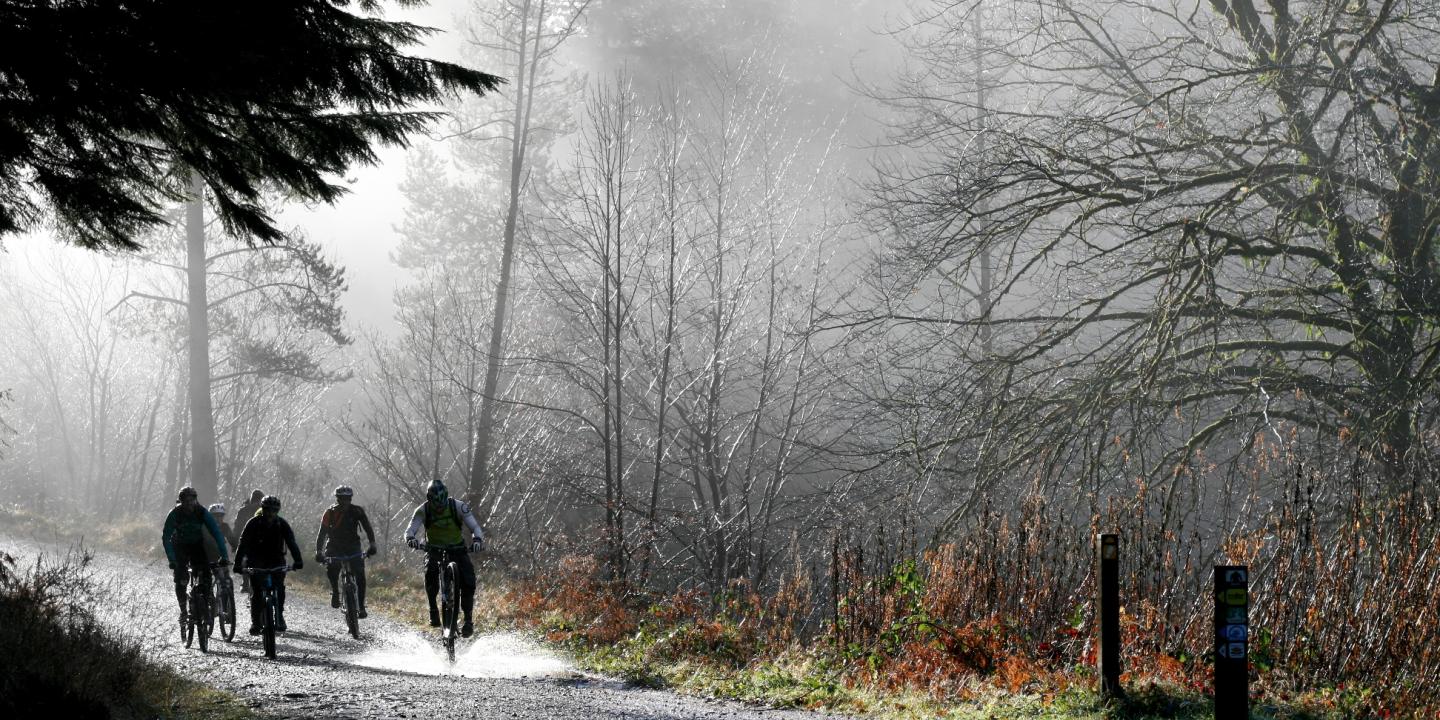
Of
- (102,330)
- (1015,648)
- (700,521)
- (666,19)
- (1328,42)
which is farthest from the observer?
(102,330)

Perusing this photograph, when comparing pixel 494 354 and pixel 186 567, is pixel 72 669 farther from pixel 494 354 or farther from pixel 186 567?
pixel 494 354

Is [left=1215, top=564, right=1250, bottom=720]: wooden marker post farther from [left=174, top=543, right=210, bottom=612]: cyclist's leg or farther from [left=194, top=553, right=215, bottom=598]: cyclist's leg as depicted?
[left=174, top=543, right=210, bottom=612]: cyclist's leg

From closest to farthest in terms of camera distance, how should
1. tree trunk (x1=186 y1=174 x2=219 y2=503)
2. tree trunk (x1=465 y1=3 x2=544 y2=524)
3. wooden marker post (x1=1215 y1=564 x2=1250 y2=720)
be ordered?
wooden marker post (x1=1215 y1=564 x2=1250 y2=720) < tree trunk (x1=465 y1=3 x2=544 y2=524) < tree trunk (x1=186 y1=174 x2=219 y2=503)

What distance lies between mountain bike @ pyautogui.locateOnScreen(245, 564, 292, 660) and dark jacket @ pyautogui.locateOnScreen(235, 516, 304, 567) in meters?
0.15

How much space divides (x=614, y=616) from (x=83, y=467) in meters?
65.1

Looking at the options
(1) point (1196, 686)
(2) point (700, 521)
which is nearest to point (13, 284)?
(2) point (700, 521)

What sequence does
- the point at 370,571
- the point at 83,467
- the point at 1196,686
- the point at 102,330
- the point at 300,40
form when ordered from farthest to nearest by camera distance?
1. the point at 83,467
2. the point at 102,330
3. the point at 370,571
4. the point at 1196,686
5. the point at 300,40

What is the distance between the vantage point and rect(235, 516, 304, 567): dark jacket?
43.4 feet

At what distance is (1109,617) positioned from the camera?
669 centimetres

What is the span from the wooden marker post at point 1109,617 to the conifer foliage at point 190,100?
14.9 feet

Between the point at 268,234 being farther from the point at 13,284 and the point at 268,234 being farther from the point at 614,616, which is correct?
the point at 13,284

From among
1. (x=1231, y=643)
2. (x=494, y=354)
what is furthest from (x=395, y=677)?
(x=494, y=354)

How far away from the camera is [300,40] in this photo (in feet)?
20.4

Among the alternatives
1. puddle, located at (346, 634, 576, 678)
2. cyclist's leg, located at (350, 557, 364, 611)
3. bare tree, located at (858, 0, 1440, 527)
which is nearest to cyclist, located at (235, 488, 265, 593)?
cyclist's leg, located at (350, 557, 364, 611)
